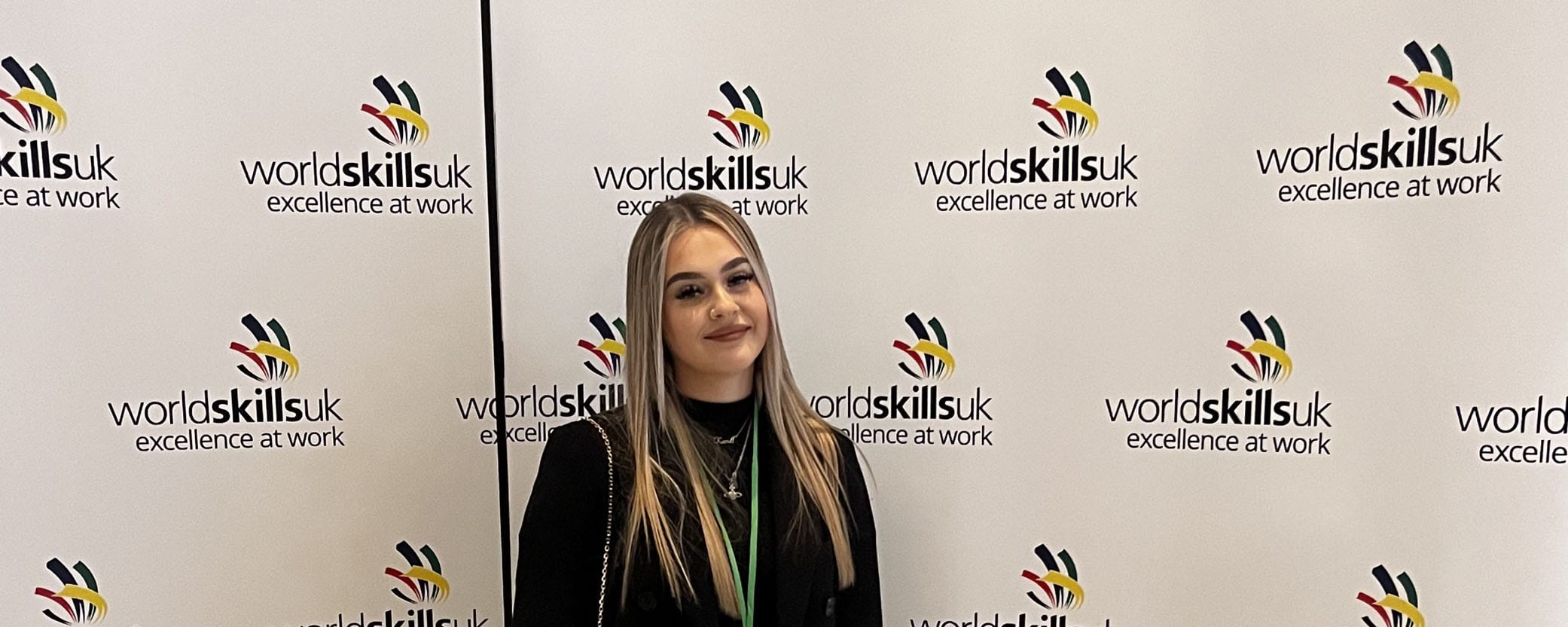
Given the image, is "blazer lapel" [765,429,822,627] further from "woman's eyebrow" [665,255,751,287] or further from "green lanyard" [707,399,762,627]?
"woman's eyebrow" [665,255,751,287]

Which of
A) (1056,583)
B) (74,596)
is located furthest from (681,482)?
(74,596)

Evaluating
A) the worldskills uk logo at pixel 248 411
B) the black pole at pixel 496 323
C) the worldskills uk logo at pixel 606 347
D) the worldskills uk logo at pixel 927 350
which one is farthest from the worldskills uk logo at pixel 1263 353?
the worldskills uk logo at pixel 248 411

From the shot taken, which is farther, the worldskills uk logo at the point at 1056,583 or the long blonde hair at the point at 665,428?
the worldskills uk logo at the point at 1056,583

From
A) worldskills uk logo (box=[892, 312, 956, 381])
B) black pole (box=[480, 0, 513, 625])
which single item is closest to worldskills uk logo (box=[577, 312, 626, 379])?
black pole (box=[480, 0, 513, 625])

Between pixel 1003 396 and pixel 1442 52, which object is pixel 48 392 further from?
pixel 1442 52

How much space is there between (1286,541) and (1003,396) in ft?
2.09

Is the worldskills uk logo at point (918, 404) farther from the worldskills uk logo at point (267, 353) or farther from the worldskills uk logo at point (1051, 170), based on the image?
the worldskills uk logo at point (267, 353)

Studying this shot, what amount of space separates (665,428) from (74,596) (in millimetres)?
1323

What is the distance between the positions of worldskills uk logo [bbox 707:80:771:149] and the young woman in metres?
0.33

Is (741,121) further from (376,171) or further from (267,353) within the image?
(267,353)

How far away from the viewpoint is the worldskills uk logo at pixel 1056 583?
1.92 meters

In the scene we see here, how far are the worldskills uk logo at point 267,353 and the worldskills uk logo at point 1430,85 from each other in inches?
86.8

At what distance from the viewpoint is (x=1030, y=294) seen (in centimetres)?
186

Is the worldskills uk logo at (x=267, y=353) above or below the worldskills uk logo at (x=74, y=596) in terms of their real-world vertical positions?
above
